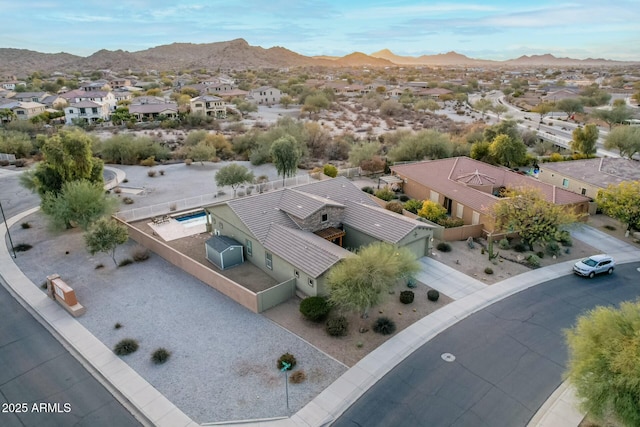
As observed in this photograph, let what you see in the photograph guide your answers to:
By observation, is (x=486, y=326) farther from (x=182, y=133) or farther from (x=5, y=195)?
(x=182, y=133)

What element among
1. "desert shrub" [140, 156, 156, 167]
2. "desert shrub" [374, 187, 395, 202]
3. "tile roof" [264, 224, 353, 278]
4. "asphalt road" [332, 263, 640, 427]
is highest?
"tile roof" [264, 224, 353, 278]

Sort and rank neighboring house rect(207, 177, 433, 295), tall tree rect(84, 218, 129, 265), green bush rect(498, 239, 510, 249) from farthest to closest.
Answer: green bush rect(498, 239, 510, 249) → tall tree rect(84, 218, 129, 265) → neighboring house rect(207, 177, 433, 295)

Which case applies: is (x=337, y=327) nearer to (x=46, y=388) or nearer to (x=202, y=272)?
(x=202, y=272)

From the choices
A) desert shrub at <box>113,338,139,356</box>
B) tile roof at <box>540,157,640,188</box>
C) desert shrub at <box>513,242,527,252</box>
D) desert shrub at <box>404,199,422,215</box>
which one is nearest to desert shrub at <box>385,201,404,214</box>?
desert shrub at <box>404,199,422,215</box>

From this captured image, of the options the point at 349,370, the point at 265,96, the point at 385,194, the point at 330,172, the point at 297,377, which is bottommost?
the point at 349,370

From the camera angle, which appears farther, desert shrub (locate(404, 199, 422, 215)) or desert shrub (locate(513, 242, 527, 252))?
desert shrub (locate(404, 199, 422, 215))

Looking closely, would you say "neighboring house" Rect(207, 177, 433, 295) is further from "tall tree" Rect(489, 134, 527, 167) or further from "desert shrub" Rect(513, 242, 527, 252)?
"tall tree" Rect(489, 134, 527, 167)

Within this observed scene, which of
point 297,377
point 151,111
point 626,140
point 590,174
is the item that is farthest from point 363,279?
point 151,111
